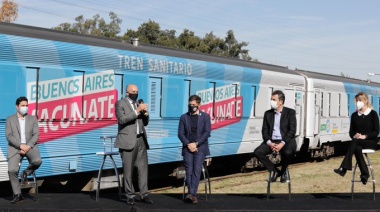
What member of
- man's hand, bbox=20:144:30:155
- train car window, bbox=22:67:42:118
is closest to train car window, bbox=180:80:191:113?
train car window, bbox=22:67:42:118

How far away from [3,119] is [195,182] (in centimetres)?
326

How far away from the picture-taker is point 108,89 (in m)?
13.7

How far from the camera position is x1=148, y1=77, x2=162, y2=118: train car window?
49.1ft

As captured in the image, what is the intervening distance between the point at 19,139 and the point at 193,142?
262cm

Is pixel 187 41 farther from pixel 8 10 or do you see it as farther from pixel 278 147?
pixel 278 147

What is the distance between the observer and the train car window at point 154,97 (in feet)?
49.1

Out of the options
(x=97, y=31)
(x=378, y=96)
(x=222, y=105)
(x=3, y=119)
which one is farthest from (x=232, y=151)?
(x=97, y=31)

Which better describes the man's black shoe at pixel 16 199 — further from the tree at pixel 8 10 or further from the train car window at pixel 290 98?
the tree at pixel 8 10

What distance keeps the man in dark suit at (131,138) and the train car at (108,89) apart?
7.01 ft

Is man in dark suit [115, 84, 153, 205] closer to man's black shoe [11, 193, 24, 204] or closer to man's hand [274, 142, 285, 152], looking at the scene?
man's black shoe [11, 193, 24, 204]

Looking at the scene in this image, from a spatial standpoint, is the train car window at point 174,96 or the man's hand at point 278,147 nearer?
the man's hand at point 278,147

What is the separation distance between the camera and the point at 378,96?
3397 centimetres

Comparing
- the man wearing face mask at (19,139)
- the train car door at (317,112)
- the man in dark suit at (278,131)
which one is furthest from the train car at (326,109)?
the man wearing face mask at (19,139)

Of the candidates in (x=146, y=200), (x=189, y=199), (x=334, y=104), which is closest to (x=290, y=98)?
(x=334, y=104)
